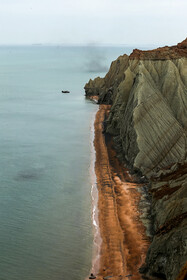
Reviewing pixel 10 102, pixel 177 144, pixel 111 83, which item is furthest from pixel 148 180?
pixel 10 102

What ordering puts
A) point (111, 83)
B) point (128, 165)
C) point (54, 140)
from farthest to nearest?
1. point (111, 83)
2. point (54, 140)
3. point (128, 165)

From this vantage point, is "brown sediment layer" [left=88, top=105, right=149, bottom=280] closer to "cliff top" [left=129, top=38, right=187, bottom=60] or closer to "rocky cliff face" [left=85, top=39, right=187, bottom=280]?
"rocky cliff face" [left=85, top=39, right=187, bottom=280]

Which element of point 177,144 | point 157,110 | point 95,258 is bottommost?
point 95,258

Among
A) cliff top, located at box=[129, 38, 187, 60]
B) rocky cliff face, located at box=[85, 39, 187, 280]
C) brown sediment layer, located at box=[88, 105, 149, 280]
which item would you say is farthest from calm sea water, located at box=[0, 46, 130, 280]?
cliff top, located at box=[129, 38, 187, 60]

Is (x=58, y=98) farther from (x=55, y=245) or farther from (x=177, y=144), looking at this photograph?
(x=55, y=245)

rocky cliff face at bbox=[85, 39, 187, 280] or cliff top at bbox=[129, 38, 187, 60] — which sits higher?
cliff top at bbox=[129, 38, 187, 60]

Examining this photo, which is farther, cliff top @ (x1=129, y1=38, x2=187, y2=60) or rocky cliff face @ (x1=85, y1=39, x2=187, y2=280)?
cliff top @ (x1=129, y1=38, x2=187, y2=60)

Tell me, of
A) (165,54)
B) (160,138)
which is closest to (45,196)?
(160,138)

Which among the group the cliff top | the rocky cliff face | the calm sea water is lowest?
the calm sea water
